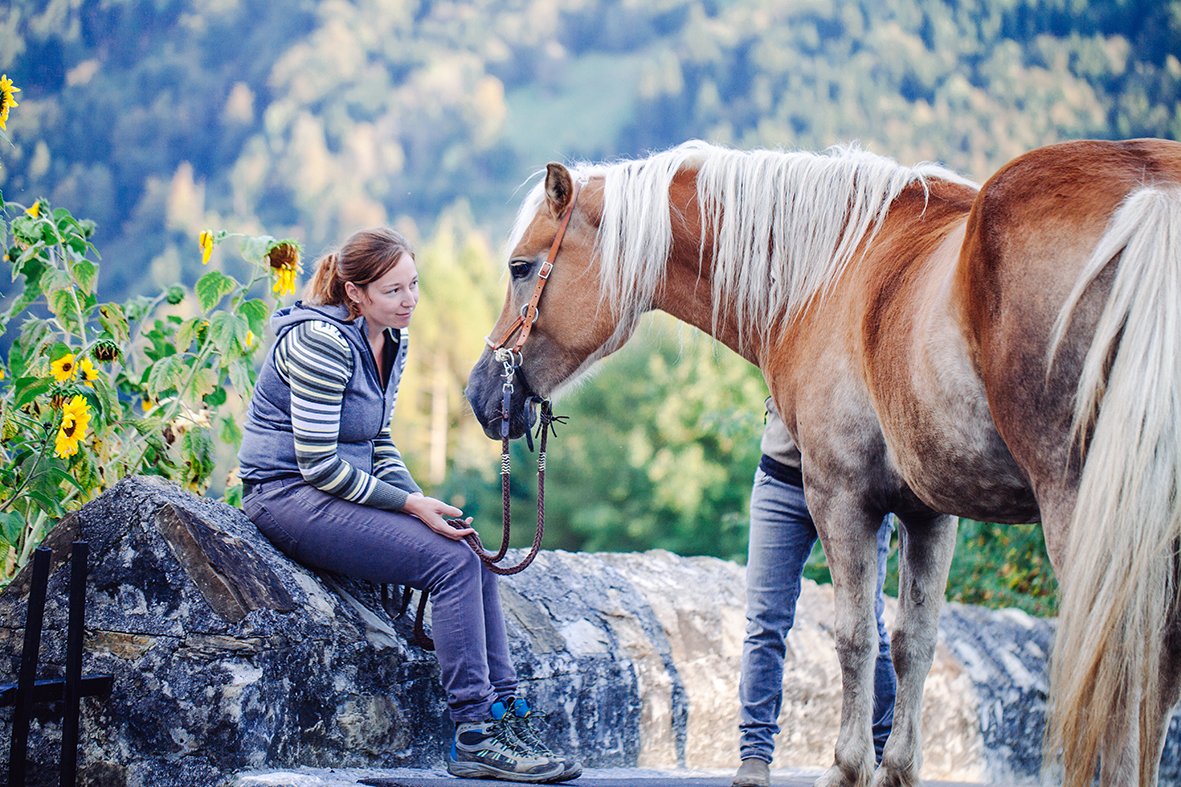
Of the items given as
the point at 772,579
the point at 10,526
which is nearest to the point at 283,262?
the point at 10,526

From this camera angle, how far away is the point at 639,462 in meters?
24.6

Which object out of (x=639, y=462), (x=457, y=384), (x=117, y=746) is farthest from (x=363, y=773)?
(x=457, y=384)

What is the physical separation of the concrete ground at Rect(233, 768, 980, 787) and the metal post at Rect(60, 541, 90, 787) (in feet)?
1.20

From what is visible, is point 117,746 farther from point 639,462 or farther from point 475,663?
point 639,462

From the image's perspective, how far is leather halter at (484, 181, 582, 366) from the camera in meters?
3.12

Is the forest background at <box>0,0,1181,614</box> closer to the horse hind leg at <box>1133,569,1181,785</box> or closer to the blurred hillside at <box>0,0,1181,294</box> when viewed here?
the blurred hillside at <box>0,0,1181,294</box>

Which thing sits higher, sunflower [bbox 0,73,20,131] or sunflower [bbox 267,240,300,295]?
sunflower [bbox 0,73,20,131]

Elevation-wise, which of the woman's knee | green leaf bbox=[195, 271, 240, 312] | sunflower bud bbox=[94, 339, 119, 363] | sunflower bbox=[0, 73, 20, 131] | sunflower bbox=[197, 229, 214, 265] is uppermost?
sunflower bbox=[0, 73, 20, 131]

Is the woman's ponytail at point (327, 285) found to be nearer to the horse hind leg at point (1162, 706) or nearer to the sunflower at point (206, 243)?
the sunflower at point (206, 243)

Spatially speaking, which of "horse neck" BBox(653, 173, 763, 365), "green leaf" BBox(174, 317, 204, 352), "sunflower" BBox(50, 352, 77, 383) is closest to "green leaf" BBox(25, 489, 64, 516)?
"sunflower" BBox(50, 352, 77, 383)

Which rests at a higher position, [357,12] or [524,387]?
[357,12]

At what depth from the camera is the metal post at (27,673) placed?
88.4 inches

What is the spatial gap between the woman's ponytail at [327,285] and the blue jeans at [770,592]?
1.35 m

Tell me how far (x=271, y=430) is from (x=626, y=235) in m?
1.15
